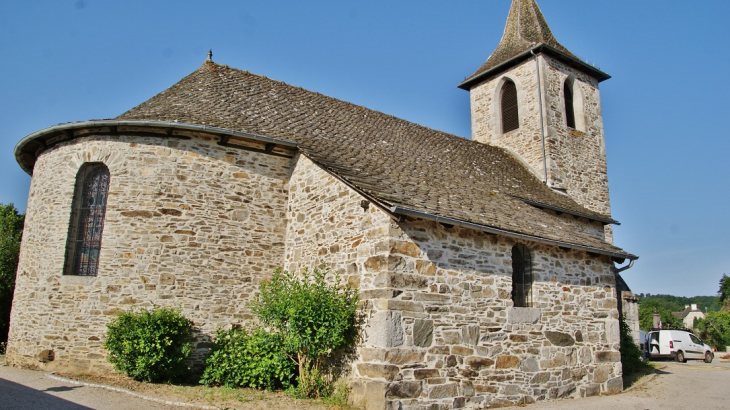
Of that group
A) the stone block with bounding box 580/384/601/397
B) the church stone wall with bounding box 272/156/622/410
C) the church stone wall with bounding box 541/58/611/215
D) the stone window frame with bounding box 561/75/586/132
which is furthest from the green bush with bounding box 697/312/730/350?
the church stone wall with bounding box 272/156/622/410

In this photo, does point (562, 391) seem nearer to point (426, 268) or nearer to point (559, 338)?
point (559, 338)

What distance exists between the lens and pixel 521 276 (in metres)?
10.1

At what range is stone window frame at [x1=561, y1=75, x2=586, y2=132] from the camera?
1802 centimetres

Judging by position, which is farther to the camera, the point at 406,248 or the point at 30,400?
the point at 406,248

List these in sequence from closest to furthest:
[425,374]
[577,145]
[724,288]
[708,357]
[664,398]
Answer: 1. [425,374]
2. [664,398]
3. [577,145]
4. [708,357]
5. [724,288]

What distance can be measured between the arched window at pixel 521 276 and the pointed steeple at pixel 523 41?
31.3 ft

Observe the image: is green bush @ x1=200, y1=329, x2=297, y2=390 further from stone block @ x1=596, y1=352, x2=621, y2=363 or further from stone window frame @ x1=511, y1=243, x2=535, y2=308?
stone block @ x1=596, y1=352, x2=621, y2=363

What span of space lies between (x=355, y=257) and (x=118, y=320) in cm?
415

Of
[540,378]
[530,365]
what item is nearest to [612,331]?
[540,378]

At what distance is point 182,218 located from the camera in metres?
9.59

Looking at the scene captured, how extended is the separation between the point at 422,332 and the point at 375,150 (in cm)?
500

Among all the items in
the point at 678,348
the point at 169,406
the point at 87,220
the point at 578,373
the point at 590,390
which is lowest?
the point at 590,390

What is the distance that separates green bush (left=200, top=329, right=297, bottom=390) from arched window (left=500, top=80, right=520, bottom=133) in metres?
12.2

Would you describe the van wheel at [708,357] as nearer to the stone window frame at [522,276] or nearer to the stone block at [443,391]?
the stone window frame at [522,276]
